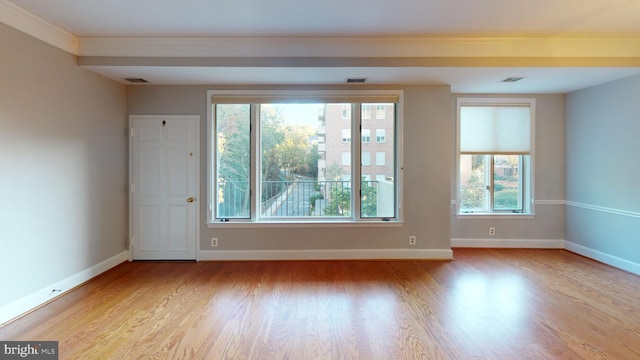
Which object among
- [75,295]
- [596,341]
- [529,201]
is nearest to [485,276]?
[596,341]

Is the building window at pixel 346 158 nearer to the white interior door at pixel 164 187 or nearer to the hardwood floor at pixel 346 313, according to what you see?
the hardwood floor at pixel 346 313

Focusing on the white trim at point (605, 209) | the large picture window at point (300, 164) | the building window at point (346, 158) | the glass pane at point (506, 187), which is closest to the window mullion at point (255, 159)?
the large picture window at point (300, 164)

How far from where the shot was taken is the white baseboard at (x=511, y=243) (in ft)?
14.8

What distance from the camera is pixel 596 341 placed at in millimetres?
2186

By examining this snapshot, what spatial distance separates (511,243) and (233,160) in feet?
14.6

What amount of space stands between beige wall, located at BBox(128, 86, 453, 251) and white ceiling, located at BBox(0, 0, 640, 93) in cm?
31

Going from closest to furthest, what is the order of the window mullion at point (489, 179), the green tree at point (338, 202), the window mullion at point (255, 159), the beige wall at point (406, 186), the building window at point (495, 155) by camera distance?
the beige wall at point (406, 186)
the window mullion at point (255, 159)
the green tree at point (338, 202)
the building window at point (495, 155)
the window mullion at point (489, 179)

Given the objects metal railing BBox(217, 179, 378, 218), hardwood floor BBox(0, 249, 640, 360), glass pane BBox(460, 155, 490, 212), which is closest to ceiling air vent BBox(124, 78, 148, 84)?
metal railing BBox(217, 179, 378, 218)

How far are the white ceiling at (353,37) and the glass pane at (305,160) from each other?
1.73 feet

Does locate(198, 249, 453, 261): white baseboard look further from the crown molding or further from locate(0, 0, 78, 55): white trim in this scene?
locate(0, 0, 78, 55): white trim

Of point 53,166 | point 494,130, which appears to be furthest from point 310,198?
point 494,130

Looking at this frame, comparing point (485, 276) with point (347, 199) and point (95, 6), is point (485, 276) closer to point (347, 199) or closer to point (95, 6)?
point (347, 199)

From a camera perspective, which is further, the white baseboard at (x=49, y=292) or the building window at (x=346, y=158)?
the building window at (x=346, y=158)

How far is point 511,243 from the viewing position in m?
4.52
